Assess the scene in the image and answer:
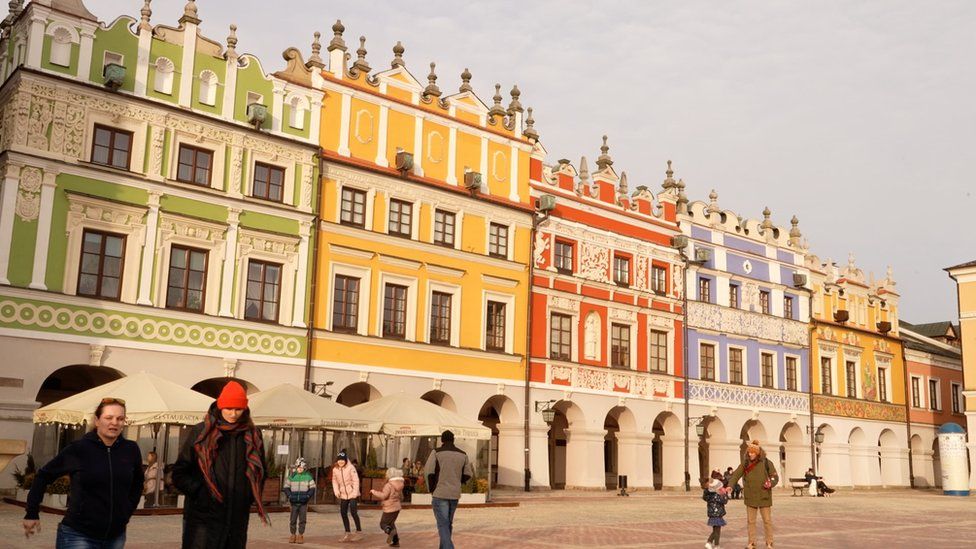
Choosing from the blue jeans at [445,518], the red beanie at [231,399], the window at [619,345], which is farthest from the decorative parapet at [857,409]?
the red beanie at [231,399]

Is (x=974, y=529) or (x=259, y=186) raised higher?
(x=259, y=186)

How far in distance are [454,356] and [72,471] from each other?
23.9m

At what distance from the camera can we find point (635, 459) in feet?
116

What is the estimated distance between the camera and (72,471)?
6590mm

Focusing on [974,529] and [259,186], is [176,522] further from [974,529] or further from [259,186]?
[974,529]

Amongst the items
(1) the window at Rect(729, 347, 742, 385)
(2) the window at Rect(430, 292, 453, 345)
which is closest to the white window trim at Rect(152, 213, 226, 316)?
(2) the window at Rect(430, 292, 453, 345)

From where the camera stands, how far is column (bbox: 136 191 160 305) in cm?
2411

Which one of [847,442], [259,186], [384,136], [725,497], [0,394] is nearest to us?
[725,497]

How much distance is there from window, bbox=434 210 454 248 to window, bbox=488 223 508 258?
159 cm

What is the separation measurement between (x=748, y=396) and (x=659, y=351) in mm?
5884

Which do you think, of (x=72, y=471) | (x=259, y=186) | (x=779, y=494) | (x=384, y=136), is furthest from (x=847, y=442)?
(x=72, y=471)

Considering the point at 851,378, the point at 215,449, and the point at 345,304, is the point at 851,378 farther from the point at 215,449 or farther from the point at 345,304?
the point at 215,449

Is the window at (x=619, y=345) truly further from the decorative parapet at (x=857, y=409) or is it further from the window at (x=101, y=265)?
the window at (x=101, y=265)

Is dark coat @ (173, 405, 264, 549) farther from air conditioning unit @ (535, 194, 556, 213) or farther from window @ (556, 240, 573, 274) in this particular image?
window @ (556, 240, 573, 274)
